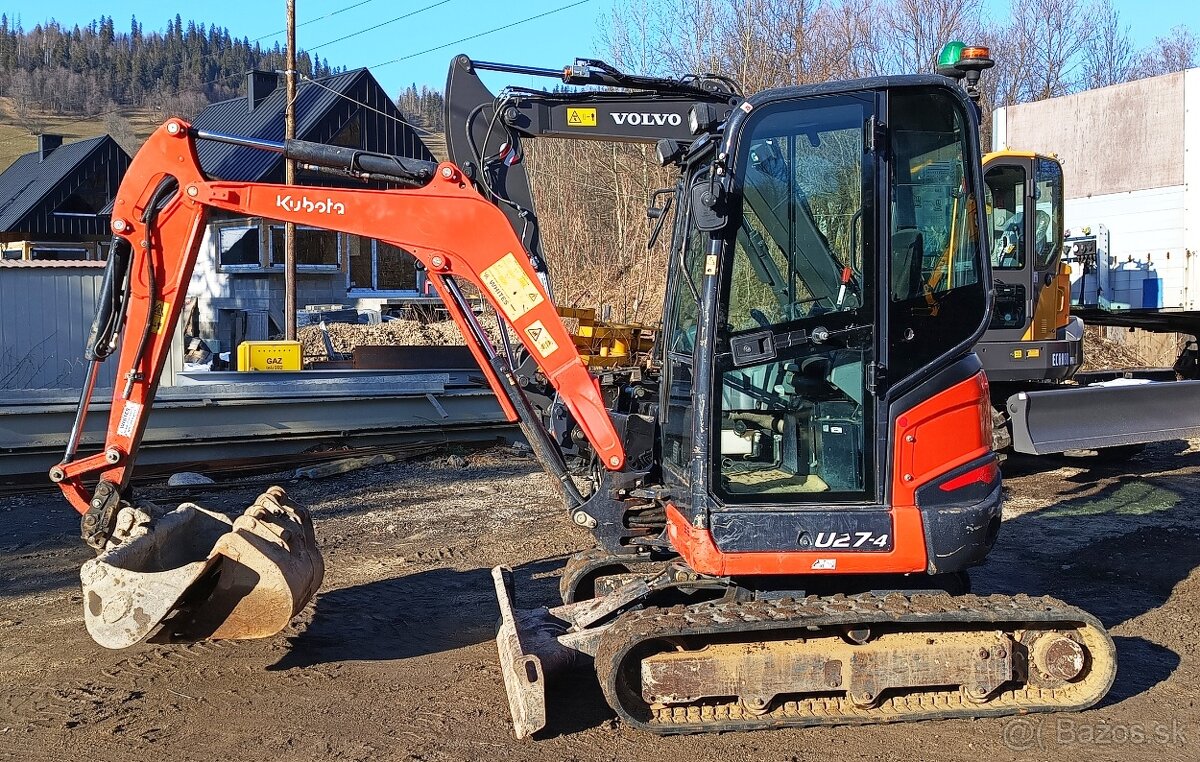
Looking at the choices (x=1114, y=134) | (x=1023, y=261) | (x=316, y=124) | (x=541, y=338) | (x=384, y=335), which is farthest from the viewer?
(x=316, y=124)

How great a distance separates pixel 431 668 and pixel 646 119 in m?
3.40

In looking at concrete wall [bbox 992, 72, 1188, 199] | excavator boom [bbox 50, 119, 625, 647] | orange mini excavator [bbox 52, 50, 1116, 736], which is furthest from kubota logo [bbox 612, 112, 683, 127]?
concrete wall [bbox 992, 72, 1188, 199]

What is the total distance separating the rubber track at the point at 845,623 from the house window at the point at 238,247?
24.3 metres

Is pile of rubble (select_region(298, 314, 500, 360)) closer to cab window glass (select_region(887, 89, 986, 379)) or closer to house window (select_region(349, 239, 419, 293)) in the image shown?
house window (select_region(349, 239, 419, 293))

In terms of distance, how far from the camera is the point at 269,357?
49.4 feet

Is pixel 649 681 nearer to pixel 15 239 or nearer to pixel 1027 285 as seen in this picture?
pixel 1027 285

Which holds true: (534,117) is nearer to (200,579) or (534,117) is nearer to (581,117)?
(581,117)

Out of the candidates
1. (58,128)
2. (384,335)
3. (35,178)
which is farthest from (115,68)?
(384,335)

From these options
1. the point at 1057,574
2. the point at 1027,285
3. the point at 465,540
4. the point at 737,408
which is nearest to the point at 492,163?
the point at 737,408

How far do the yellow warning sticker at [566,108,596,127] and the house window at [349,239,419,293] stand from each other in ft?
84.5

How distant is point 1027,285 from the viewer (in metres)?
9.87

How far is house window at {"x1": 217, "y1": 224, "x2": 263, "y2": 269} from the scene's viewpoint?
27141 millimetres

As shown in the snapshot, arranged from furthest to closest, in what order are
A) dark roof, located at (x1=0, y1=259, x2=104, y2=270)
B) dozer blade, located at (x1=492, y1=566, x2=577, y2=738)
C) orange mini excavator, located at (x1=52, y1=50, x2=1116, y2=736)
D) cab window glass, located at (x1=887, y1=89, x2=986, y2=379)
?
dark roof, located at (x1=0, y1=259, x2=104, y2=270) < cab window glass, located at (x1=887, y1=89, x2=986, y2=379) < orange mini excavator, located at (x1=52, y1=50, x2=1116, y2=736) < dozer blade, located at (x1=492, y1=566, x2=577, y2=738)

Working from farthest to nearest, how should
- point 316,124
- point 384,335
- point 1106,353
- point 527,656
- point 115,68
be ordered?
1. point 115,68
2. point 316,124
3. point 384,335
4. point 1106,353
5. point 527,656
